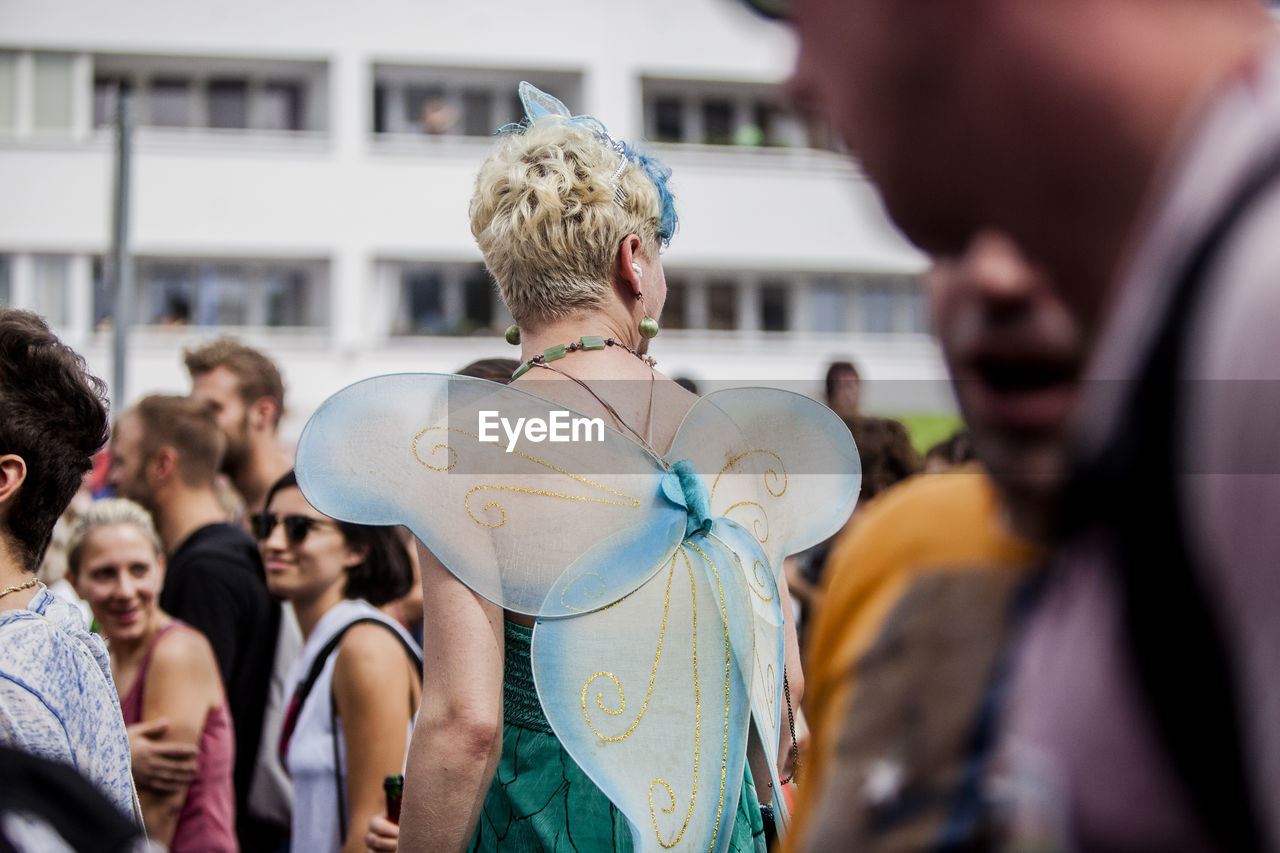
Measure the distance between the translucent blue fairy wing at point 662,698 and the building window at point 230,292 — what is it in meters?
19.1

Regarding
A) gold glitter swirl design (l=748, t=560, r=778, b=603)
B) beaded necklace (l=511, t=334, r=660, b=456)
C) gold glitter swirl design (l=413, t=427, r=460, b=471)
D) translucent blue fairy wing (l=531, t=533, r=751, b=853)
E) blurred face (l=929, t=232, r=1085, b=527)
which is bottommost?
translucent blue fairy wing (l=531, t=533, r=751, b=853)

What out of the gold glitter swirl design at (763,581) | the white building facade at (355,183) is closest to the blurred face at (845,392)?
the gold glitter swirl design at (763,581)

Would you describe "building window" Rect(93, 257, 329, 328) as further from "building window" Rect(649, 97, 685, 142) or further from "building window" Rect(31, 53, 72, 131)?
"building window" Rect(649, 97, 685, 142)

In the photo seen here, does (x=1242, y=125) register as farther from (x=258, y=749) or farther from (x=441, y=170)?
(x=441, y=170)

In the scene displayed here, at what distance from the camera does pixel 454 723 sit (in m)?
1.76

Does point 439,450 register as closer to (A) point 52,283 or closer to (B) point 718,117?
(A) point 52,283

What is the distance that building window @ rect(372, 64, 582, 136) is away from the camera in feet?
68.9

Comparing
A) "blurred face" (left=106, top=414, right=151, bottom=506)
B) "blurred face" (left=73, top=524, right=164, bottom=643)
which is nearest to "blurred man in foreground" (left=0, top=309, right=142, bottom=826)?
"blurred face" (left=73, top=524, right=164, bottom=643)

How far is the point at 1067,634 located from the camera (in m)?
0.51

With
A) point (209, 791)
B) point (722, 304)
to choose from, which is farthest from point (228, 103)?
point (209, 791)

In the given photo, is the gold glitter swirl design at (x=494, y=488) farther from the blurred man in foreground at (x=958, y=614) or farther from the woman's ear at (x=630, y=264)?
the blurred man in foreground at (x=958, y=614)

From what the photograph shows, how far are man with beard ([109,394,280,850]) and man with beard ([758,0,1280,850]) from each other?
3230 millimetres

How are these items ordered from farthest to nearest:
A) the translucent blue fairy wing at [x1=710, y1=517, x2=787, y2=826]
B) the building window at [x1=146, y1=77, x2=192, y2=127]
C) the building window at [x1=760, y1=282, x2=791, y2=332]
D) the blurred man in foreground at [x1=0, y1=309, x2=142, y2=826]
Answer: the building window at [x1=760, y1=282, x2=791, y2=332] → the building window at [x1=146, y1=77, x2=192, y2=127] → the translucent blue fairy wing at [x1=710, y1=517, x2=787, y2=826] → the blurred man in foreground at [x1=0, y1=309, x2=142, y2=826]

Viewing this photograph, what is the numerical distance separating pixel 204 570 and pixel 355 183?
16952 mm
